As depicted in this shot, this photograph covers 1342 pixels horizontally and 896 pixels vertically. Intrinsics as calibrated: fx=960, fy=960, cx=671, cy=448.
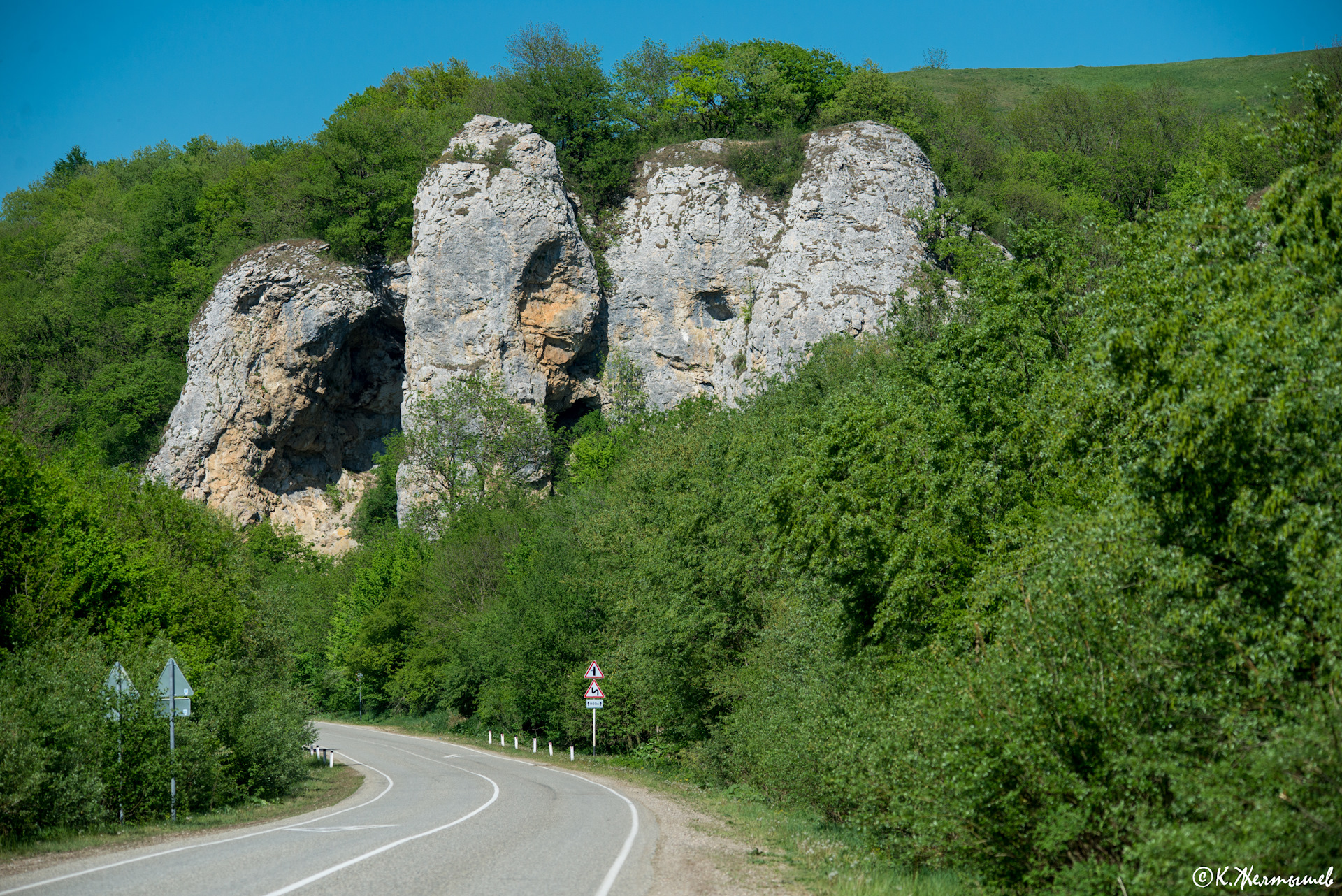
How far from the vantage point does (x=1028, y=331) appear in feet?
53.8

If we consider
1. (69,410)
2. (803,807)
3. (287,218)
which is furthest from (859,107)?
(69,410)

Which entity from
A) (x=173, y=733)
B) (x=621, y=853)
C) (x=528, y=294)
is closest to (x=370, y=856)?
(x=621, y=853)

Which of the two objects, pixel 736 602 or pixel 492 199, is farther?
pixel 492 199

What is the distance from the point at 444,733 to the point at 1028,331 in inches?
1314

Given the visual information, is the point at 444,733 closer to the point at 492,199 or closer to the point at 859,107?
the point at 492,199

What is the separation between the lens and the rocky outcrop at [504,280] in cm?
5334

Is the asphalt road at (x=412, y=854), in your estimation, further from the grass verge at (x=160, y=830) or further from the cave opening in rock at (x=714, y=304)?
the cave opening in rock at (x=714, y=304)

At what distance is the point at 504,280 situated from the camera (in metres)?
53.3

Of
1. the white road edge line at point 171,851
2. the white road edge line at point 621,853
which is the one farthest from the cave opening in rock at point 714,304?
the white road edge line at point 171,851

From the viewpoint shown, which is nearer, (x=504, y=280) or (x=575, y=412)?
(x=504, y=280)

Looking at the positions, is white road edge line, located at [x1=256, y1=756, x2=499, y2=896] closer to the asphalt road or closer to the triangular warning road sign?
the asphalt road

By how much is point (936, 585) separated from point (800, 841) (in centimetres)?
438

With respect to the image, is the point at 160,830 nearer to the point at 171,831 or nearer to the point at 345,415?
the point at 171,831

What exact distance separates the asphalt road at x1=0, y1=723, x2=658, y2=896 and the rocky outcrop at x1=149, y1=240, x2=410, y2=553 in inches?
1610
